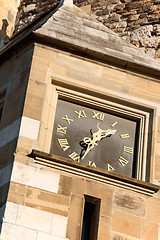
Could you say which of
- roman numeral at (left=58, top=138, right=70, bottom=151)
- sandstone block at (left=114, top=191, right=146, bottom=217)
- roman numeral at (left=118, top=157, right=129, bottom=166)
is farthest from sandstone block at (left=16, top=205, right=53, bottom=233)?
roman numeral at (left=118, top=157, right=129, bottom=166)

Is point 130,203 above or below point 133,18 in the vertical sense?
below

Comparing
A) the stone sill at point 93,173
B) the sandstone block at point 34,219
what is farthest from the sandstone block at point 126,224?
the sandstone block at point 34,219

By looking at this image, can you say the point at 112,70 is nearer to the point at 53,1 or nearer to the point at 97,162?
the point at 97,162

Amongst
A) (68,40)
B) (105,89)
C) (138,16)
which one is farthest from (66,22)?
(138,16)

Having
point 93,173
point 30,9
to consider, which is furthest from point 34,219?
point 30,9

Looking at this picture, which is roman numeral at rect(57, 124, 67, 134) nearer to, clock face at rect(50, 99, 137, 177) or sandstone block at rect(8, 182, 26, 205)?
clock face at rect(50, 99, 137, 177)

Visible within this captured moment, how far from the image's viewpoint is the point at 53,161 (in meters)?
9.38

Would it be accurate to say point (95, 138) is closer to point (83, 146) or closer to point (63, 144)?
point (83, 146)

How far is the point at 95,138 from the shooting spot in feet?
32.9

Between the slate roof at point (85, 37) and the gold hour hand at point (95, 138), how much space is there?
110 centimetres

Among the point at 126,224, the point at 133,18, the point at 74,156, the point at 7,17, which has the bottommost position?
the point at 126,224

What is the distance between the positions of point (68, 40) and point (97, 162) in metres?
1.92

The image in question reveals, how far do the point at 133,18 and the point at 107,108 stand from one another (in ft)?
10.3

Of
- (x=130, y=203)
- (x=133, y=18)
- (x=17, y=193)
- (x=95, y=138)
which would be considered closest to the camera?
(x=17, y=193)
